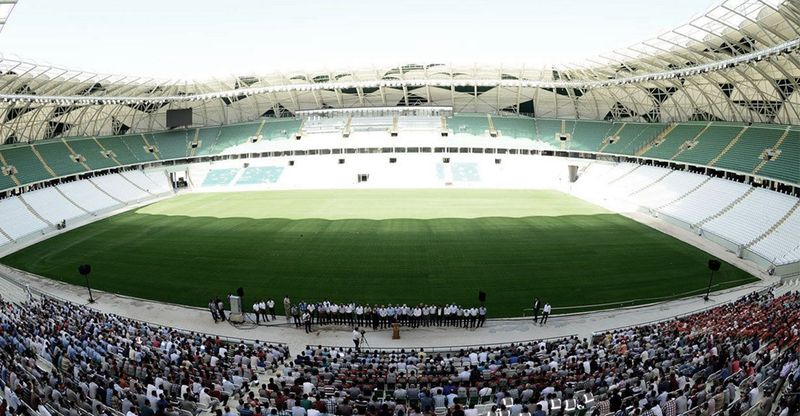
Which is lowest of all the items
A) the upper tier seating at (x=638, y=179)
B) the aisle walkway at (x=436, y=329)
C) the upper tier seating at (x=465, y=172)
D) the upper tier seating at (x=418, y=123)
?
the aisle walkway at (x=436, y=329)

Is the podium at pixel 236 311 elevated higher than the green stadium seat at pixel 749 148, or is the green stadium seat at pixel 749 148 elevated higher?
the green stadium seat at pixel 749 148

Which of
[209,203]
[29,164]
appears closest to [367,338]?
[209,203]

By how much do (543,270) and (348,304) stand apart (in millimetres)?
10634

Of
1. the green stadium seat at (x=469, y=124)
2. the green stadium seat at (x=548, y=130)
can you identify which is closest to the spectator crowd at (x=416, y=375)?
the green stadium seat at (x=548, y=130)

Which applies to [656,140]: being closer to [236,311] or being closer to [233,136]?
[236,311]

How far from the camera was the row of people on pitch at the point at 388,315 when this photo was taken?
1934 centimetres

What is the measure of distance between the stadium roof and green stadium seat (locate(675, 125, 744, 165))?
1822 mm

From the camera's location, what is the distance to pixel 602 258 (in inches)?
1059

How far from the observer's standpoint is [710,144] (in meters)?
42.8

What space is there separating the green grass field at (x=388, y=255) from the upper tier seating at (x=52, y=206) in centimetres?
364

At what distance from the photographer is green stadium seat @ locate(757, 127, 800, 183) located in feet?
106

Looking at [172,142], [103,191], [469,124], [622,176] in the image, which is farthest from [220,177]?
[622,176]

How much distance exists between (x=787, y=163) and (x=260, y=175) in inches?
1986

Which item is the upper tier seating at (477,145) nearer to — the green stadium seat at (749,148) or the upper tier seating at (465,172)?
the green stadium seat at (749,148)
